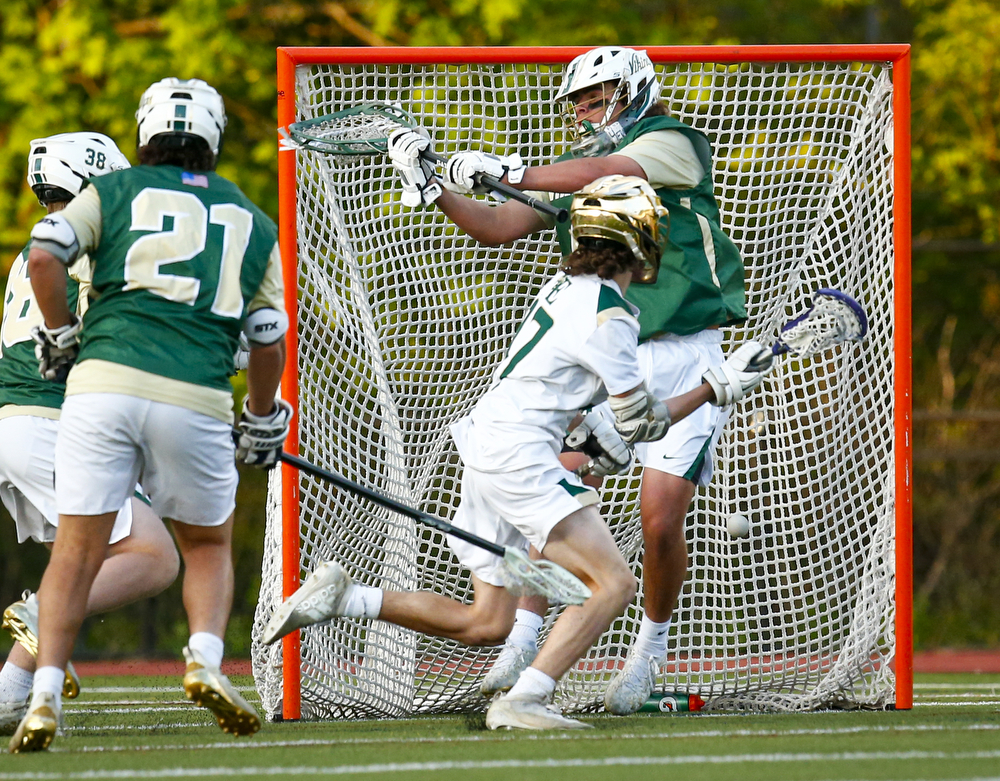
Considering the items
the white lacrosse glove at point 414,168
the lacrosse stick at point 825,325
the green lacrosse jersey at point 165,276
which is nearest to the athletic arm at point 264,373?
the green lacrosse jersey at point 165,276

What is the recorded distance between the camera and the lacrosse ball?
5.58 meters

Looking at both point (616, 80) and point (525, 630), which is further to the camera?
point (616, 80)

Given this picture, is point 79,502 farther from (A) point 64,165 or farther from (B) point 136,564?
(A) point 64,165

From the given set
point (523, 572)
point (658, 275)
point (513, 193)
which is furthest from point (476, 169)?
point (523, 572)

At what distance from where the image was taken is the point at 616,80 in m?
5.14

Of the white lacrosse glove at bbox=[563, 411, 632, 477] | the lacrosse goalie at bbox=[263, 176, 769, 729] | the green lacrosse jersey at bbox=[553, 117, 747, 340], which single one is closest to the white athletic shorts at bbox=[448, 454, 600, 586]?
the lacrosse goalie at bbox=[263, 176, 769, 729]

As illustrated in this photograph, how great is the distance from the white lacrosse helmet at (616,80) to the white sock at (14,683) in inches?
105

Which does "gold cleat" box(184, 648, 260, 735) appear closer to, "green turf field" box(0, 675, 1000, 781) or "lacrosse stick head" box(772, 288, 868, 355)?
"green turf field" box(0, 675, 1000, 781)

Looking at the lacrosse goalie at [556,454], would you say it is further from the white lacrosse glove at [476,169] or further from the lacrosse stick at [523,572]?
the white lacrosse glove at [476,169]

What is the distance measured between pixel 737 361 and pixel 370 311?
5.06 feet

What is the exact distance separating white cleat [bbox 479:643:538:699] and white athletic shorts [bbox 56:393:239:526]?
1.34 metres

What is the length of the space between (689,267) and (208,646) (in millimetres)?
2210

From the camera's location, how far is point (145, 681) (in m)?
7.50

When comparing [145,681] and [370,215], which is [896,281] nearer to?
[370,215]
